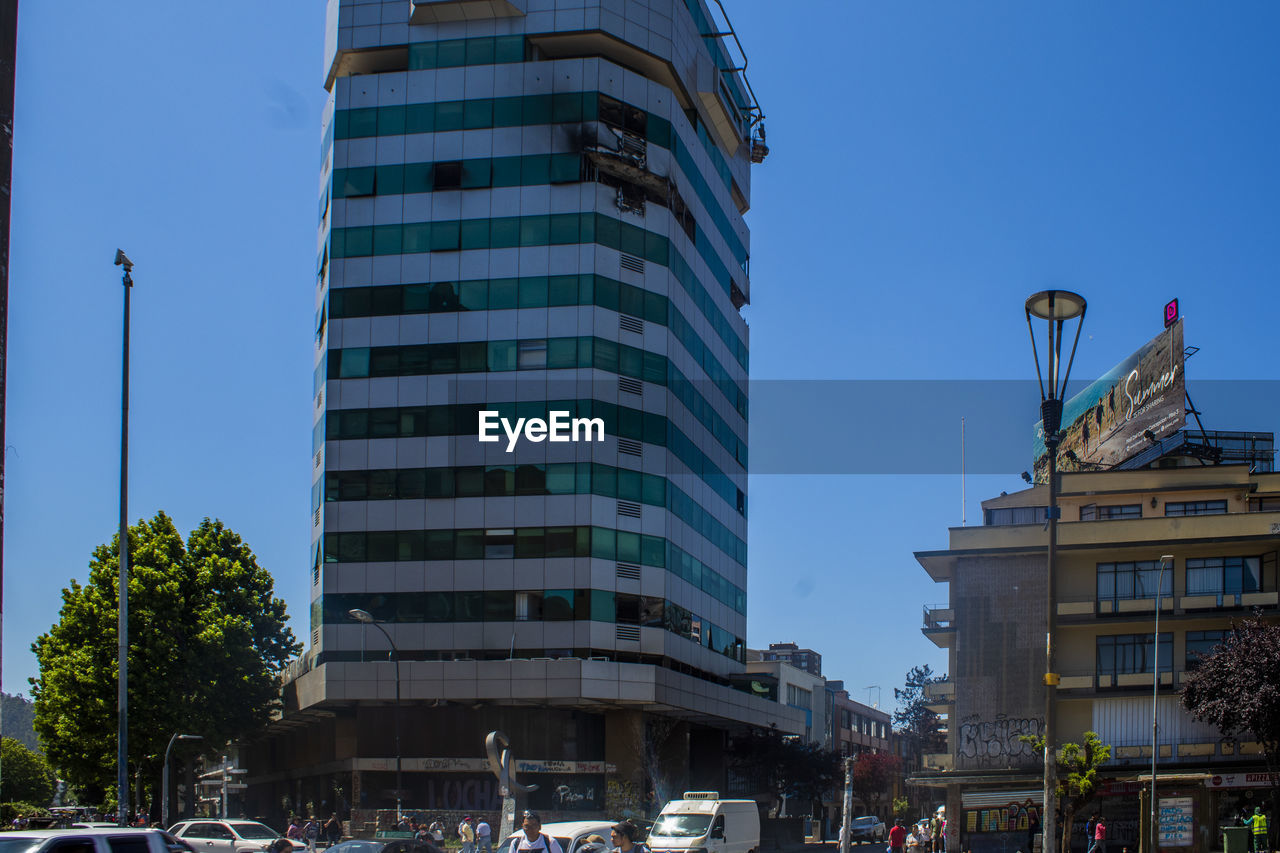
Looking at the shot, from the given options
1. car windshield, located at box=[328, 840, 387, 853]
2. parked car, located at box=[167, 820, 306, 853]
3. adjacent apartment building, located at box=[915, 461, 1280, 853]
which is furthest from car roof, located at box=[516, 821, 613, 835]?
adjacent apartment building, located at box=[915, 461, 1280, 853]

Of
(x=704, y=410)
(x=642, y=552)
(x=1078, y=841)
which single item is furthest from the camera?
(x=704, y=410)

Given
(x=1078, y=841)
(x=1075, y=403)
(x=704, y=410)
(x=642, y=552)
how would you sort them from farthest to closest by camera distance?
1. (x=1075, y=403)
2. (x=704, y=410)
3. (x=642, y=552)
4. (x=1078, y=841)

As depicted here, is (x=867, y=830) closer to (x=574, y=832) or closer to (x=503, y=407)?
(x=503, y=407)

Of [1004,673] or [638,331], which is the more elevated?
[638,331]

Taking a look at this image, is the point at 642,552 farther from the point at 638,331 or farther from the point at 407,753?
the point at 407,753

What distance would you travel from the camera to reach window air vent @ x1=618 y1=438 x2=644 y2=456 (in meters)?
52.5

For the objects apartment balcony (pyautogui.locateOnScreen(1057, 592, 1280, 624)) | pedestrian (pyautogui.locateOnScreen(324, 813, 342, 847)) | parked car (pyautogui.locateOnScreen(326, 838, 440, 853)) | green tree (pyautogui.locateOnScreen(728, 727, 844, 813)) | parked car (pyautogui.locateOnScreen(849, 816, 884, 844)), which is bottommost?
parked car (pyautogui.locateOnScreen(849, 816, 884, 844))

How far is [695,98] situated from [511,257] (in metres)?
14.6

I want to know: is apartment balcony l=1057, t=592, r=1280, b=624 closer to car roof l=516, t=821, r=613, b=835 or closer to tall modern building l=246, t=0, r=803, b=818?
tall modern building l=246, t=0, r=803, b=818

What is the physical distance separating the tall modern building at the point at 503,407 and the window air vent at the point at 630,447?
156 mm

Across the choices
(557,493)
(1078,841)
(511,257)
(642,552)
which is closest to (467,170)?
(511,257)

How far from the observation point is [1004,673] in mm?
52969

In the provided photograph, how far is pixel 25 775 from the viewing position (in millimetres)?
111812

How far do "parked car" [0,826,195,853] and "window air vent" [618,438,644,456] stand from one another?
120 ft
